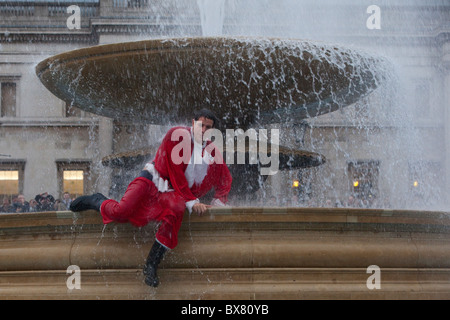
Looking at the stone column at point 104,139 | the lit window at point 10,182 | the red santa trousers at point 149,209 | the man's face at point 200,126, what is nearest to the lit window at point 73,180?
the stone column at point 104,139

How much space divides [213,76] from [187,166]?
1843mm

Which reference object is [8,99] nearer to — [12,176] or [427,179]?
[12,176]

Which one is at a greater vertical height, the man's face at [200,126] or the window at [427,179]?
the man's face at [200,126]

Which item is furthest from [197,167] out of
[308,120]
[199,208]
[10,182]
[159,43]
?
[10,182]

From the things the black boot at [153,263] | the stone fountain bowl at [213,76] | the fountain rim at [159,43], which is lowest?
the black boot at [153,263]

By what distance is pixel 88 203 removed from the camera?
3898mm

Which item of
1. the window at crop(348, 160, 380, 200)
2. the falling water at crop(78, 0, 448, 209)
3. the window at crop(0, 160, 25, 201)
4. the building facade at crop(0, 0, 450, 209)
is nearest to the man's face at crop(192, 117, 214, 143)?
the falling water at crop(78, 0, 448, 209)

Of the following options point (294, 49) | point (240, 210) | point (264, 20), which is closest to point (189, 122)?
point (294, 49)

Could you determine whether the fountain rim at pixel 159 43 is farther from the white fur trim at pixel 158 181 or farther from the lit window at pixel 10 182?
the lit window at pixel 10 182

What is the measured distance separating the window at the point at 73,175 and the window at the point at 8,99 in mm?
3136

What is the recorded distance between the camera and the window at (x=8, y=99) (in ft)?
83.5

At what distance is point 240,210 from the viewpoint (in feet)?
12.7

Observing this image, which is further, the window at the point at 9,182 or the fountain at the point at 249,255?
the window at the point at 9,182
